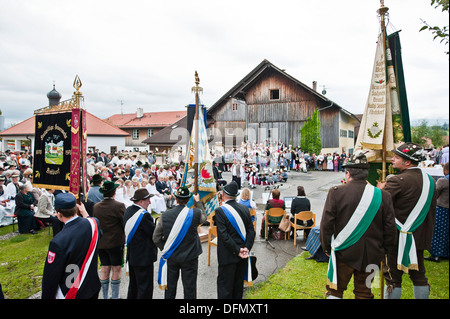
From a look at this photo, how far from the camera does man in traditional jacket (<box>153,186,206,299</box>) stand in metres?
3.59

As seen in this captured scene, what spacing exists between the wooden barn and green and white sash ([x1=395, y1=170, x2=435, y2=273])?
22.8 metres

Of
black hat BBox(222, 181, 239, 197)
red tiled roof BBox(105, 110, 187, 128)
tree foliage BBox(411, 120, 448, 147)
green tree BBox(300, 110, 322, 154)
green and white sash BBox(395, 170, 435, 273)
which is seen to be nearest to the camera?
green and white sash BBox(395, 170, 435, 273)

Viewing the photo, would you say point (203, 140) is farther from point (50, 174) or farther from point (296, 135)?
point (296, 135)

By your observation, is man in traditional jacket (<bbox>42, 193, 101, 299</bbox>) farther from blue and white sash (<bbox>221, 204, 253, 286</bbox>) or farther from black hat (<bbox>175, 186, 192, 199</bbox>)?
blue and white sash (<bbox>221, 204, 253, 286</bbox>)

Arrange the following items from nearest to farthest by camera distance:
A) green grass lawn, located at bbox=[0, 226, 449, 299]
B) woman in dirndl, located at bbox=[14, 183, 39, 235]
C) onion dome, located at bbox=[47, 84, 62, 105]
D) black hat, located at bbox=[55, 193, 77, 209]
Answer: black hat, located at bbox=[55, 193, 77, 209] → green grass lawn, located at bbox=[0, 226, 449, 299] → woman in dirndl, located at bbox=[14, 183, 39, 235] → onion dome, located at bbox=[47, 84, 62, 105]

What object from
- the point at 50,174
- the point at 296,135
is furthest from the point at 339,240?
the point at 296,135

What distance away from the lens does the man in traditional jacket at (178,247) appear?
11.8 ft

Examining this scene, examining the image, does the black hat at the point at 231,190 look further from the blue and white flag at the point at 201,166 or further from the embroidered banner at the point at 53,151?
the embroidered banner at the point at 53,151

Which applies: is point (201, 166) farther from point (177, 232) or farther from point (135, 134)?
point (135, 134)

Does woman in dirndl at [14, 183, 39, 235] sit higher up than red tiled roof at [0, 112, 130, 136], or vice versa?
red tiled roof at [0, 112, 130, 136]

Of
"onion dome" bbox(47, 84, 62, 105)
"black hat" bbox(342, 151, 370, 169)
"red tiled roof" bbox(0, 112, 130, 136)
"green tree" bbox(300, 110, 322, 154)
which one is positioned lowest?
"black hat" bbox(342, 151, 370, 169)

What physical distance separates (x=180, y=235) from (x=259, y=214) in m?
6.69

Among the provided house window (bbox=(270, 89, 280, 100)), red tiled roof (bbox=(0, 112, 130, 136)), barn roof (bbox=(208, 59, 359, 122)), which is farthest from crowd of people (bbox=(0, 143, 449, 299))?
red tiled roof (bbox=(0, 112, 130, 136))

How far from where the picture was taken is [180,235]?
11.8ft
